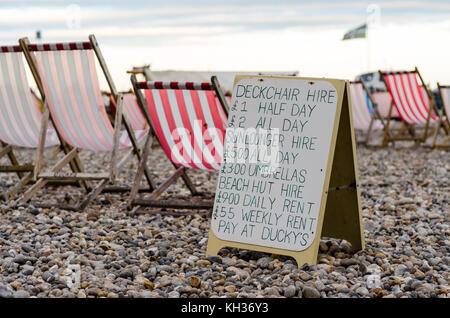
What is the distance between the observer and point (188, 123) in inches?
193

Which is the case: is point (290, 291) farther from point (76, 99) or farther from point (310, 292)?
point (76, 99)

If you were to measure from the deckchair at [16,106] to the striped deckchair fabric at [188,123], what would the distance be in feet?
3.06

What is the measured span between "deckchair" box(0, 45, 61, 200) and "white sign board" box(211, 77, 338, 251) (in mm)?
2080

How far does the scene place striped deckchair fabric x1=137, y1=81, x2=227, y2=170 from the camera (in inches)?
190

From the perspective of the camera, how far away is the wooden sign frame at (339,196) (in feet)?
11.2

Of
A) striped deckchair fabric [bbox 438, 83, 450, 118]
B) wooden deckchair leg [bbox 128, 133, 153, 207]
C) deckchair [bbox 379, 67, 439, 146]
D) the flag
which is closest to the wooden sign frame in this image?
wooden deckchair leg [bbox 128, 133, 153, 207]

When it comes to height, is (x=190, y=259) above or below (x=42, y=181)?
below

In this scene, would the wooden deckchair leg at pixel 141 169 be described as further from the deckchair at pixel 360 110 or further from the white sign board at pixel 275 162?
the deckchair at pixel 360 110

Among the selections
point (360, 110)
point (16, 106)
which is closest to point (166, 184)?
point (16, 106)

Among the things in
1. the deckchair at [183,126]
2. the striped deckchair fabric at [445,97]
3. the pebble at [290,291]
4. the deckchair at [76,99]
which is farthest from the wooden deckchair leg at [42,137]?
the striped deckchair fabric at [445,97]

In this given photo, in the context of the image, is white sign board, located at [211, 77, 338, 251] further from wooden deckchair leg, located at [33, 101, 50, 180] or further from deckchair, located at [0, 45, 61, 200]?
deckchair, located at [0, 45, 61, 200]

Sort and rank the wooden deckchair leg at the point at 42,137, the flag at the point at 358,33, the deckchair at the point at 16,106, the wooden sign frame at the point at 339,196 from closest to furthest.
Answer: the wooden sign frame at the point at 339,196 < the wooden deckchair leg at the point at 42,137 < the deckchair at the point at 16,106 < the flag at the point at 358,33

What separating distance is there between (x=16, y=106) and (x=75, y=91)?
68 centimetres
